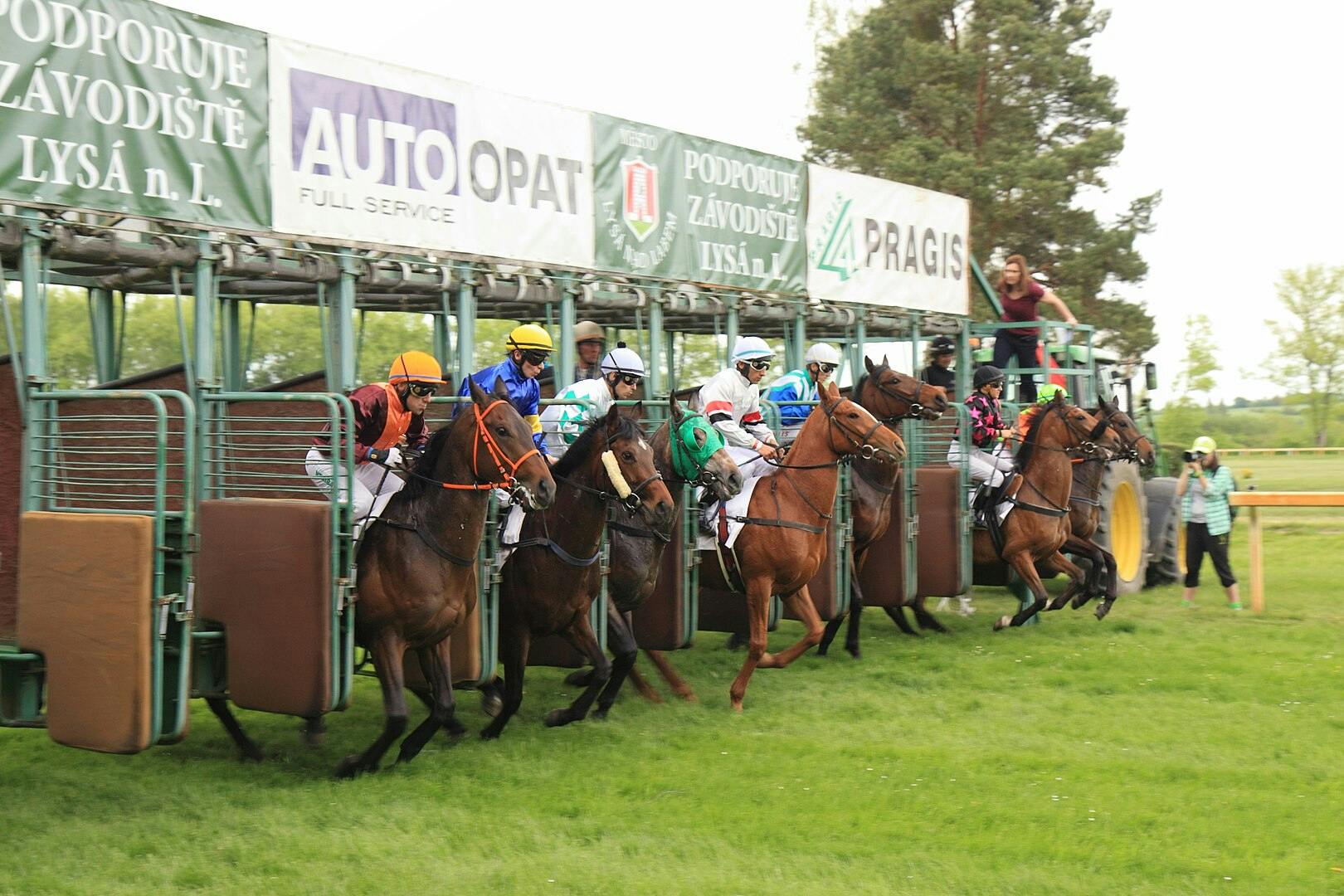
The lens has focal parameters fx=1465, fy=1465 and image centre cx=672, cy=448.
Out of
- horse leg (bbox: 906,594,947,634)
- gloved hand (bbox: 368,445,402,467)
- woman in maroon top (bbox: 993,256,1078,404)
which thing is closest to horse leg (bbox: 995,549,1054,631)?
horse leg (bbox: 906,594,947,634)

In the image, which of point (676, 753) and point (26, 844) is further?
point (676, 753)

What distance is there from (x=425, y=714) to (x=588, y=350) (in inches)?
128

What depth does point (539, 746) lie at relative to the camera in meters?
8.22

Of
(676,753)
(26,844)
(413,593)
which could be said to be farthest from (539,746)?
(26,844)

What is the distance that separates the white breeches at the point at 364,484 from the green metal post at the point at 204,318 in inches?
27.5

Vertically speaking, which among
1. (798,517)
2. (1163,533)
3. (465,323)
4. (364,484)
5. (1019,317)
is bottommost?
(1163,533)

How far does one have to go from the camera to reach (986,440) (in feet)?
41.4

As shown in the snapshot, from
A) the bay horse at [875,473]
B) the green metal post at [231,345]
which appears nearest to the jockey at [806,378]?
the bay horse at [875,473]

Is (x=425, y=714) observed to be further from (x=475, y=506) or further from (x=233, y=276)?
(x=233, y=276)

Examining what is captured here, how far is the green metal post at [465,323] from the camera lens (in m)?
9.37

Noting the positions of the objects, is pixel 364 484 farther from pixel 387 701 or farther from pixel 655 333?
pixel 655 333

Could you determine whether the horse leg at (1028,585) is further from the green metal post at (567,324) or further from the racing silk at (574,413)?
the racing silk at (574,413)

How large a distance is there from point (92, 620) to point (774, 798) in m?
3.20

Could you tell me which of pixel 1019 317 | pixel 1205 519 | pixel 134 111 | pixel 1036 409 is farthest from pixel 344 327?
pixel 1205 519
